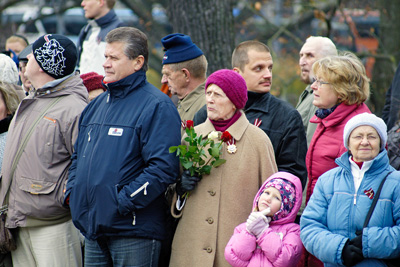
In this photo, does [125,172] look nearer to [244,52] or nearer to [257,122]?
[257,122]

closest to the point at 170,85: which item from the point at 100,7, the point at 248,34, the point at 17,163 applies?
the point at 17,163

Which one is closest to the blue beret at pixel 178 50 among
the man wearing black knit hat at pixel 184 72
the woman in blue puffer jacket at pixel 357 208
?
the man wearing black knit hat at pixel 184 72

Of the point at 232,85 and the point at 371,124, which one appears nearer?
the point at 371,124

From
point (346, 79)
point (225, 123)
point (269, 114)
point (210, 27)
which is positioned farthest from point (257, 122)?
point (210, 27)

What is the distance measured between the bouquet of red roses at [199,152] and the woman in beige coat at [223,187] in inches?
3.2

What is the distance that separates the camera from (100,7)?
750 centimetres

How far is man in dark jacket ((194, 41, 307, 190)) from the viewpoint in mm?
4887

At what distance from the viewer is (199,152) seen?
451cm

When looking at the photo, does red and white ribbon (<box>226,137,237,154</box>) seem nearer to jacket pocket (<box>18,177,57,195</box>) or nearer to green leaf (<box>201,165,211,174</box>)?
green leaf (<box>201,165,211,174</box>)

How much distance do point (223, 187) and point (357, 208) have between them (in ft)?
3.28

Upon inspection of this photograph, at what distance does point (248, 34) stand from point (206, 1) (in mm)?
8328

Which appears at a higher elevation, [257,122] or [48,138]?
[257,122]

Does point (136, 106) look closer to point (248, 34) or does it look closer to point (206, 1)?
point (206, 1)

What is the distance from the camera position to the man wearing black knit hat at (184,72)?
5.53 metres
